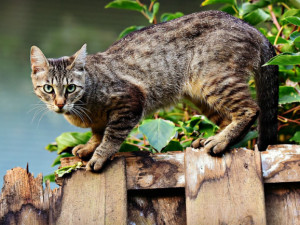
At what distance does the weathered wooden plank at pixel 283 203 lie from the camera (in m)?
2.15

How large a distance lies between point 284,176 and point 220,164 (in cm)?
31

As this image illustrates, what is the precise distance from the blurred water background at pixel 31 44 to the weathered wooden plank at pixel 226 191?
274 cm

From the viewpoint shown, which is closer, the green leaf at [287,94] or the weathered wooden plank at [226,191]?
the weathered wooden plank at [226,191]

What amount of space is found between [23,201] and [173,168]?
0.75 m

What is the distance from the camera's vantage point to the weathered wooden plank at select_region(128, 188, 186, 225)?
2.22 metres

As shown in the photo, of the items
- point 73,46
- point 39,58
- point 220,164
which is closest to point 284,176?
point 220,164

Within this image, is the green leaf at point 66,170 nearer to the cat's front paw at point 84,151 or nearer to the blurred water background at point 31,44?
the cat's front paw at point 84,151

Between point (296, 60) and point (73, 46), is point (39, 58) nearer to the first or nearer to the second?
point (296, 60)

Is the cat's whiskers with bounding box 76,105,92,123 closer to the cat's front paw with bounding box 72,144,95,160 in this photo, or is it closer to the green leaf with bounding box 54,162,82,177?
the cat's front paw with bounding box 72,144,95,160

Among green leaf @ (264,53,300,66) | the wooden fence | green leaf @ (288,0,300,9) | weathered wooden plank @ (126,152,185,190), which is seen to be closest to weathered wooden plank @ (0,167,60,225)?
the wooden fence

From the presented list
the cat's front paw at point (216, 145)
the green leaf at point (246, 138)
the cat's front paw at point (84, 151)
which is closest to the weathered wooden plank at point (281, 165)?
the cat's front paw at point (216, 145)

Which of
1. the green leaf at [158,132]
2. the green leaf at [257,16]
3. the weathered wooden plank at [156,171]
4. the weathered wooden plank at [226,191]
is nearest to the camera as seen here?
the weathered wooden plank at [226,191]

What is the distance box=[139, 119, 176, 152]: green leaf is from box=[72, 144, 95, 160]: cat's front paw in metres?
0.40

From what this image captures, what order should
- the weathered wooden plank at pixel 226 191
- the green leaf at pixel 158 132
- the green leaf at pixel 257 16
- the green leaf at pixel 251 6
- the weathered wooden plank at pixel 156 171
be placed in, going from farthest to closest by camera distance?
the green leaf at pixel 251 6
the green leaf at pixel 257 16
the green leaf at pixel 158 132
the weathered wooden plank at pixel 156 171
the weathered wooden plank at pixel 226 191
